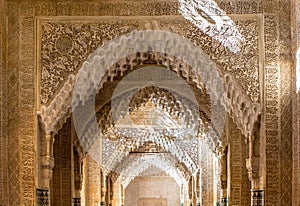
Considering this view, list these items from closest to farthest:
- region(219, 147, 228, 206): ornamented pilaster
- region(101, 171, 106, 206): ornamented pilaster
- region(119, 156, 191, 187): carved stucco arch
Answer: region(219, 147, 228, 206): ornamented pilaster → region(101, 171, 106, 206): ornamented pilaster → region(119, 156, 191, 187): carved stucco arch

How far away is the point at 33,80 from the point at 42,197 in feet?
3.80

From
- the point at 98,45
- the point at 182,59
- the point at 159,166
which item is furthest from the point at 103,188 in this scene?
the point at 98,45

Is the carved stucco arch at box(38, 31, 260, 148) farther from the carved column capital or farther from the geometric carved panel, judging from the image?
the geometric carved panel

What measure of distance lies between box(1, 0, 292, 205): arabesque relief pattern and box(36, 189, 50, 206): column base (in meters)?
0.08

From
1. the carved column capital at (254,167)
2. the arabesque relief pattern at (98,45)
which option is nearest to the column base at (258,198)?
the carved column capital at (254,167)

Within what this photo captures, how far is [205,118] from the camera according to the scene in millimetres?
12227

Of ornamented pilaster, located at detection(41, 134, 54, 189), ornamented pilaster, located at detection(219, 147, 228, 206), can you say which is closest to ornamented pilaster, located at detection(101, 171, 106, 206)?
ornamented pilaster, located at detection(219, 147, 228, 206)

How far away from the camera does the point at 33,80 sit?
922 cm

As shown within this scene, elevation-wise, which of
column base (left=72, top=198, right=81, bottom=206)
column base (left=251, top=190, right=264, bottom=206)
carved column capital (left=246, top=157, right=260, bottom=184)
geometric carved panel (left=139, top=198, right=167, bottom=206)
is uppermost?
geometric carved panel (left=139, top=198, right=167, bottom=206)

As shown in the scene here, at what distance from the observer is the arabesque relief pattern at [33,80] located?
911 cm

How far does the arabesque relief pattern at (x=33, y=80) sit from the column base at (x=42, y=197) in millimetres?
81

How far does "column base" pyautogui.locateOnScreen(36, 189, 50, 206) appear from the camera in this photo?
9.20 metres

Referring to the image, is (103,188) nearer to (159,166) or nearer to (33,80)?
(159,166)

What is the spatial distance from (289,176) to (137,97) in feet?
10.7
